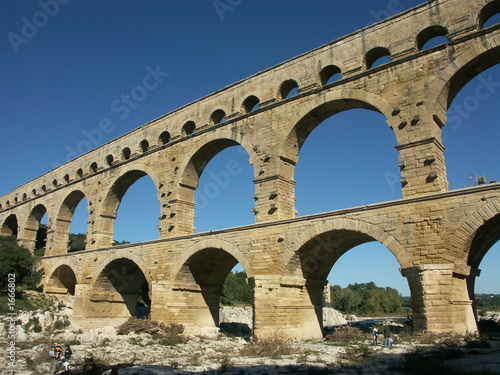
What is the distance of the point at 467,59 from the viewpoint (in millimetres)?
11164

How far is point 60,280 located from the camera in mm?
23594

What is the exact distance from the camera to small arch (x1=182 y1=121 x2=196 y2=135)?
18062 mm

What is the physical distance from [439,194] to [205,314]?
33.1 feet

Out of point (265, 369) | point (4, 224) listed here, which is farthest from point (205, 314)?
point (4, 224)

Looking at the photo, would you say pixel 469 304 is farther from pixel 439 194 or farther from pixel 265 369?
pixel 265 369

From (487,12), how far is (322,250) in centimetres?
798

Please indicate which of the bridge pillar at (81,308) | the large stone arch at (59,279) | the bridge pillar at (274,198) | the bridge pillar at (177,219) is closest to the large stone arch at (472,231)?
the bridge pillar at (274,198)

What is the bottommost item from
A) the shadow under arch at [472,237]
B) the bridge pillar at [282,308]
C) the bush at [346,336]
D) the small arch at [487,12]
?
the bush at [346,336]

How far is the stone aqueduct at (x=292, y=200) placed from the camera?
10.1 meters

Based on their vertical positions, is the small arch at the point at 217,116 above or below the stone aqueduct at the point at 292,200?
above

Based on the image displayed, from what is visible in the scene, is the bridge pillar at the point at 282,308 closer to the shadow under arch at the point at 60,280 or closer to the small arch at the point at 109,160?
the small arch at the point at 109,160

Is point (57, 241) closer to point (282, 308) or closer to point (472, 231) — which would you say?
point (282, 308)

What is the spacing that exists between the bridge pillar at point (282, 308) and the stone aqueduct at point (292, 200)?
35mm

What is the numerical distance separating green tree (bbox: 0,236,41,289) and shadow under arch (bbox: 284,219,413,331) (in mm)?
16500
